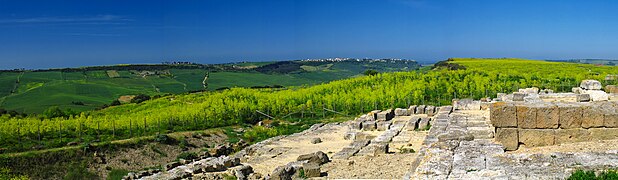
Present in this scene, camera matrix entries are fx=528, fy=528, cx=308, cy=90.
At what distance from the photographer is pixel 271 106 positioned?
163 feet

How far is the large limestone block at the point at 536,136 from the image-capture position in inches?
487

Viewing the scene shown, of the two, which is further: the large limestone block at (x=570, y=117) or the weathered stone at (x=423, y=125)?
the weathered stone at (x=423, y=125)

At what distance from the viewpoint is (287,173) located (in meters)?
15.6

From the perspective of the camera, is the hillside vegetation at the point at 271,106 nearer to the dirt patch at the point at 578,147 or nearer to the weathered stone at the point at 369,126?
→ the weathered stone at the point at 369,126

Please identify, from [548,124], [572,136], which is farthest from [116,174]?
[572,136]

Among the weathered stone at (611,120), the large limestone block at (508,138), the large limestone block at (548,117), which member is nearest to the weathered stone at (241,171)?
the large limestone block at (508,138)

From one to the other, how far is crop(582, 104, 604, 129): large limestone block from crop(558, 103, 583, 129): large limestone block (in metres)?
0.09

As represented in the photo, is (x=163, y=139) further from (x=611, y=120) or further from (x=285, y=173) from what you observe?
(x=611, y=120)

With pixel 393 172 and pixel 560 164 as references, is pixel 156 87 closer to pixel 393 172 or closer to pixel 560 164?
pixel 393 172

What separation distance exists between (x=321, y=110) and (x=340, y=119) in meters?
6.42

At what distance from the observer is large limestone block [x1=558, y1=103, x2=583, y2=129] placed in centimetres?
1227

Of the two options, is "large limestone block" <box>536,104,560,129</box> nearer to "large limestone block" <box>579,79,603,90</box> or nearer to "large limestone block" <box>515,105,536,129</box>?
"large limestone block" <box>515,105,536,129</box>

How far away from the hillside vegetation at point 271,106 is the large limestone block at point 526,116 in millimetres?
29510

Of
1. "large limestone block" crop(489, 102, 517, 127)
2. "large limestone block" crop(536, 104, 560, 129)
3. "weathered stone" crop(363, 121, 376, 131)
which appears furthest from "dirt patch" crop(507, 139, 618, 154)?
"weathered stone" crop(363, 121, 376, 131)
